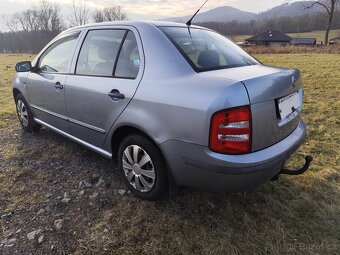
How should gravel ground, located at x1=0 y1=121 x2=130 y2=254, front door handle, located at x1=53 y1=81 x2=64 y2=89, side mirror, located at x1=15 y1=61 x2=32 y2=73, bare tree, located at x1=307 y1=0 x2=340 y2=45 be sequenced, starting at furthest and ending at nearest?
bare tree, located at x1=307 y1=0 x2=340 y2=45, side mirror, located at x1=15 y1=61 x2=32 y2=73, front door handle, located at x1=53 y1=81 x2=64 y2=89, gravel ground, located at x1=0 y1=121 x2=130 y2=254

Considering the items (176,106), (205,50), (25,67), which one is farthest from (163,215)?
(25,67)

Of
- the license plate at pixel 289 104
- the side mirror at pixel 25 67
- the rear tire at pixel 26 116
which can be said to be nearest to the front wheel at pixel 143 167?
the license plate at pixel 289 104

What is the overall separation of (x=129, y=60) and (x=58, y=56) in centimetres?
148

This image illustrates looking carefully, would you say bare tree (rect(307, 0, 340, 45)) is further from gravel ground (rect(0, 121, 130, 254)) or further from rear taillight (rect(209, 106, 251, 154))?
rear taillight (rect(209, 106, 251, 154))

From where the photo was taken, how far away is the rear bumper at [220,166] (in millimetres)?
2281

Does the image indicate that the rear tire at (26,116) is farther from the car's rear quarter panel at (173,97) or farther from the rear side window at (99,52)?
the car's rear quarter panel at (173,97)

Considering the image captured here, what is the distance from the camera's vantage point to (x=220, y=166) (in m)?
2.28

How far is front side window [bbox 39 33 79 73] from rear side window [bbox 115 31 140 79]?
3.11 feet

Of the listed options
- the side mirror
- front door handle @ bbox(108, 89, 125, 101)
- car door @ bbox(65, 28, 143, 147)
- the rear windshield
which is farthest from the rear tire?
the rear windshield

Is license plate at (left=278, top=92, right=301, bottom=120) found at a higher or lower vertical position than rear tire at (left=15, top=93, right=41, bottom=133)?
higher

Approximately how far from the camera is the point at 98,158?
403cm

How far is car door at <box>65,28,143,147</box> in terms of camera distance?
9.49ft

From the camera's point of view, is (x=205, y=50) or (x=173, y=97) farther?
(x=205, y=50)

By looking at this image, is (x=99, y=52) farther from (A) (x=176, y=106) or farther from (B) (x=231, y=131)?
(B) (x=231, y=131)
